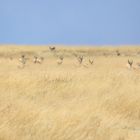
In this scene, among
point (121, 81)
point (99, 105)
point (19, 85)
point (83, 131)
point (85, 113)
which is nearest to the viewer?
point (83, 131)

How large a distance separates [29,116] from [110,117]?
7.61 feet

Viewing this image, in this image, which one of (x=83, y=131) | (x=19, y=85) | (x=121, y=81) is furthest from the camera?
(x=121, y=81)

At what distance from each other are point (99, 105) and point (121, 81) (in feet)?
14.5

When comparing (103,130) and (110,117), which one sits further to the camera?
(110,117)

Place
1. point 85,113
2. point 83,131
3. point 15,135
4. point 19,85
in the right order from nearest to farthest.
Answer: point 15,135
point 83,131
point 85,113
point 19,85

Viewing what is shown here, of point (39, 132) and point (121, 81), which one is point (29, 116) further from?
point (121, 81)

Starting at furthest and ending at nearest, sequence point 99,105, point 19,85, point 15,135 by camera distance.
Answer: point 19,85, point 99,105, point 15,135

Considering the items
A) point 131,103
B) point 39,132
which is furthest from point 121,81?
point 39,132

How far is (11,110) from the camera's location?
1011cm

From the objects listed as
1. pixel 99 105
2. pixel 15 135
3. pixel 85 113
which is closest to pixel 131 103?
pixel 99 105

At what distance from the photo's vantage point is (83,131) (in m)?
9.68

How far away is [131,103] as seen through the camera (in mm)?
13031

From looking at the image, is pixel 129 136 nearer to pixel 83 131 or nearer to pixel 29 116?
pixel 83 131

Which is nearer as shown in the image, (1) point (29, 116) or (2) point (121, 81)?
(1) point (29, 116)
